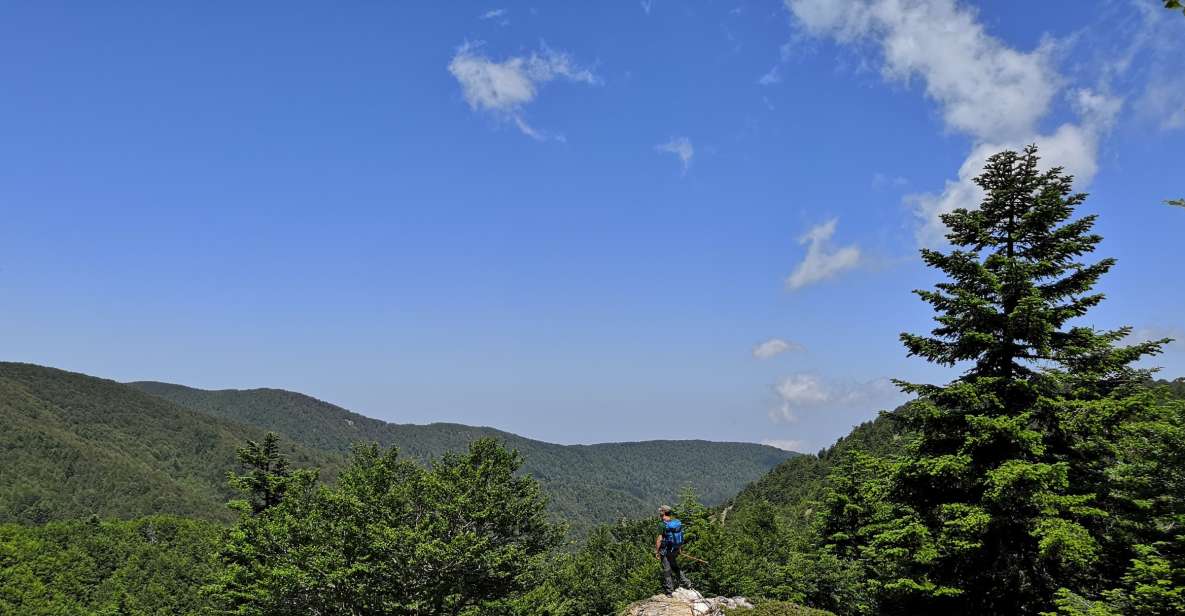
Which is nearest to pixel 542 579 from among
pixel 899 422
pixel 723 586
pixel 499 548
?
pixel 499 548

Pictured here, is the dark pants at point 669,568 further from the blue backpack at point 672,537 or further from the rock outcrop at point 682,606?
the rock outcrop at point 682,606

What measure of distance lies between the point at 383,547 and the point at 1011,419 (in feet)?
77.2

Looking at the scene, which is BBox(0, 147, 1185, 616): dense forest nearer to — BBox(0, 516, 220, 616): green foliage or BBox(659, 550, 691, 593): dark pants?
BBox(659, 550, 691, 593): dark pants

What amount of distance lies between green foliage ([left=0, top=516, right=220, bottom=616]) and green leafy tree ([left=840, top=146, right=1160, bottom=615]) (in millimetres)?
68664

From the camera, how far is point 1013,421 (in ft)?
45.3

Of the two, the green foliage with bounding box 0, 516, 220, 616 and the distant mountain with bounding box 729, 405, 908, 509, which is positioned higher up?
the distant mountain with bounding box 729, 405, 908, 509

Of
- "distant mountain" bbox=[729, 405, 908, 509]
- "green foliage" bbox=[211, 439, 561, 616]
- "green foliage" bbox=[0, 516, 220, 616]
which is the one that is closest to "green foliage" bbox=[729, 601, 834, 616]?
"green foliage" bbox=[211, 439, 561, 616]

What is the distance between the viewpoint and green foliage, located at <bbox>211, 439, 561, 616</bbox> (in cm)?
2659

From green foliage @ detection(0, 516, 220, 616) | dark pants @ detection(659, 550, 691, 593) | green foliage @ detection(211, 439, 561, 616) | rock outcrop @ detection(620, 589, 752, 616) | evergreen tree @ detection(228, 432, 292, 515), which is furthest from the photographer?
green foliage @ detection(0, 516, 220, 616)

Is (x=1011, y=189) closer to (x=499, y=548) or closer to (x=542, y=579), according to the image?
(x=499, y=548)

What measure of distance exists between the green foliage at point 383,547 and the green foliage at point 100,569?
4275 centimetres

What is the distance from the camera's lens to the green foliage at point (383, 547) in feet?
87.2

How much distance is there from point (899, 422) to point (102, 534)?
11214 centimetres

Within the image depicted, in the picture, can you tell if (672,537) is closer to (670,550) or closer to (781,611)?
(670,550)
